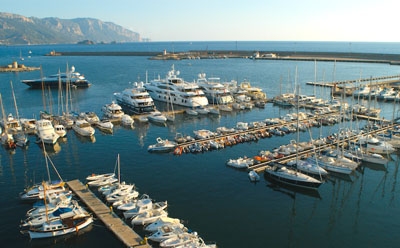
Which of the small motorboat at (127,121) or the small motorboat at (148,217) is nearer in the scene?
the small motorboat at (148,217)

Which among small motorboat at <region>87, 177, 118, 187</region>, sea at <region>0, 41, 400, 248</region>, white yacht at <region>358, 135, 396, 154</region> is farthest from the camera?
white yacht at <region>358, 135, 396, 154</region>

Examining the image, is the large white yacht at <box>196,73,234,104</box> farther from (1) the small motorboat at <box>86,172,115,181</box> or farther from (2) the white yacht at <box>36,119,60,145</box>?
(1) the small motorboat at <box>86,172,115,181</box>

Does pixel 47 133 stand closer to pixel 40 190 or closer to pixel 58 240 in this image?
pixel 40 190

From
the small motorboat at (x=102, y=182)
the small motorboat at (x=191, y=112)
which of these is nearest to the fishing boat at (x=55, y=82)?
the small motorboat at (x=191, y=112)

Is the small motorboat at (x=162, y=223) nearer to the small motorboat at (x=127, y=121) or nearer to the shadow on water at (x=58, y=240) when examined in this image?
the shadow on water at (x=58, y=240)

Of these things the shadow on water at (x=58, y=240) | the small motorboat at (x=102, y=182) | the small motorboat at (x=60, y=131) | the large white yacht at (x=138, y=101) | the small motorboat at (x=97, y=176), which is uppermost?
the large white yacht at (x=138, y=101)

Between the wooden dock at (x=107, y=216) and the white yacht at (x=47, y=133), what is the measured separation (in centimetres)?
1729

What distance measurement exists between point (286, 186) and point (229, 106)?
4235 cm

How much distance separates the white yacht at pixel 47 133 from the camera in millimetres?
53094

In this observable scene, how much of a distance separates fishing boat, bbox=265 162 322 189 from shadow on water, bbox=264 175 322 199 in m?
0.38

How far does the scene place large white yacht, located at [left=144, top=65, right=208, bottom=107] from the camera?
78188 mm

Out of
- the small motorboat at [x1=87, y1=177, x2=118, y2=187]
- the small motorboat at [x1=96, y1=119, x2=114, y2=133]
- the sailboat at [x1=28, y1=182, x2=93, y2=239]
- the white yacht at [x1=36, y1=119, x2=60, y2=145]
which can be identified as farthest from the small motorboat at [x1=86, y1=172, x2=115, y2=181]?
the small motorboat at [x1=96, y1=119, x2=114, y2=133]

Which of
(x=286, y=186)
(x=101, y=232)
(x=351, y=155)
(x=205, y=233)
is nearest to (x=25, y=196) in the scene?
(x=101, y=232)

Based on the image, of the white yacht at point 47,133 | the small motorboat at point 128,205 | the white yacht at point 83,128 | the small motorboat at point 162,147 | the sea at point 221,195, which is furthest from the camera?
the white yacht at point 83,128
